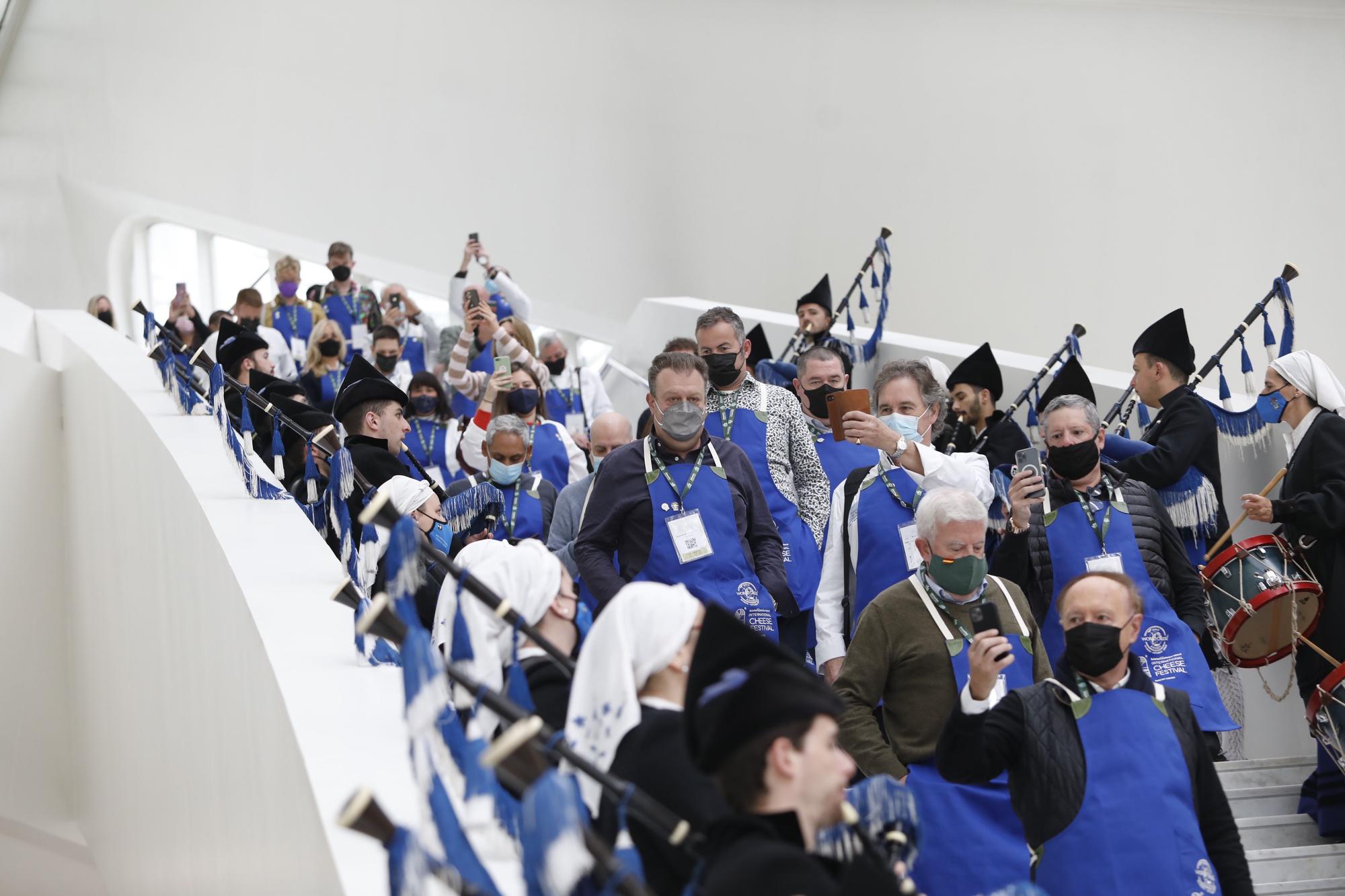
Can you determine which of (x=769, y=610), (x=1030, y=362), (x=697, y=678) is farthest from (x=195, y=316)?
(x=697, y=678)

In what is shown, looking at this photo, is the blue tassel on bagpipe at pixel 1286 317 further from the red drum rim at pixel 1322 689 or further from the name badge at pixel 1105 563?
the name badge at pixel 1105 563

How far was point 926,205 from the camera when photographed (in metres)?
11.1

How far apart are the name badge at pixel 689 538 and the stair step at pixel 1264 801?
199cm

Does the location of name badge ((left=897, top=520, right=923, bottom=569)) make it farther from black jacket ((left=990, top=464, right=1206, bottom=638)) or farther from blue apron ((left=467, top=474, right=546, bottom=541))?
blue apron ((left=467, top=474, right=546, bottom=541))

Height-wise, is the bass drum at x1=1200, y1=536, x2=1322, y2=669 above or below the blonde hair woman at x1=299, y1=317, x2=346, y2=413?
above

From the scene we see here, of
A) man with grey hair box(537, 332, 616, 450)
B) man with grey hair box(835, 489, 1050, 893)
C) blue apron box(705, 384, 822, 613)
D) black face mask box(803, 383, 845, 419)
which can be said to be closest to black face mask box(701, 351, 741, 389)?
blue apron box(705, 384, 822, 613)

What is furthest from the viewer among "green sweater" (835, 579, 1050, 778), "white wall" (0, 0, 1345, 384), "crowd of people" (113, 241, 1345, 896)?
"white wall" (0, 0, 1345, 384)

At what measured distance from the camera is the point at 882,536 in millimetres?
4047

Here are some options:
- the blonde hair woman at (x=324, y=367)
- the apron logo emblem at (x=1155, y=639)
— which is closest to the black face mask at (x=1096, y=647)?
the apron logo emblem at (x=1155, y=639)

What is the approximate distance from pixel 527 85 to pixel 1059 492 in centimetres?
1119

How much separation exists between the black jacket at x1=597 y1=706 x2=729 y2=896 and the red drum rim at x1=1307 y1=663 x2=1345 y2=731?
2893mm

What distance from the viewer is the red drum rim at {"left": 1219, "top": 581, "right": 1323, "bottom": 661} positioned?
4352 mm

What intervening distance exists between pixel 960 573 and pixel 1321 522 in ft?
5.59

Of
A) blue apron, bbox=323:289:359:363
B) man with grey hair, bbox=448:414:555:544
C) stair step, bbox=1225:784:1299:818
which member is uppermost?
man with grey hair, bbox=448:414:555:544
